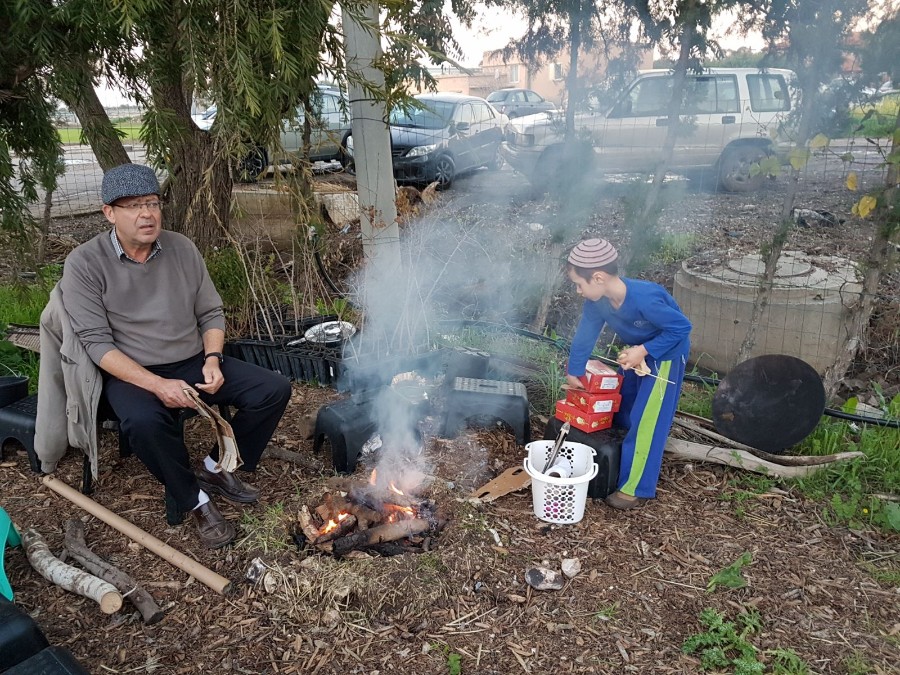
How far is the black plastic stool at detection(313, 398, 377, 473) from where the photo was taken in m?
3.25

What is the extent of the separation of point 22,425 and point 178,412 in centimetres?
103

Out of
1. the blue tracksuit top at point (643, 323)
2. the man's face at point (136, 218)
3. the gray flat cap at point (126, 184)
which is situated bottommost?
the blue tracksuit top at point (643, 323)

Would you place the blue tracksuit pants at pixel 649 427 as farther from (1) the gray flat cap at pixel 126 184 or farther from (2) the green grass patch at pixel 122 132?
(2) the green grass patch at pixel 122 132

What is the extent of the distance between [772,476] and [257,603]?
2529 millimetres

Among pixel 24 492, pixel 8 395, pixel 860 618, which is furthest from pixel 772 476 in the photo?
pixel 8 395

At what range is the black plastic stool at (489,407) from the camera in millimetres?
3588

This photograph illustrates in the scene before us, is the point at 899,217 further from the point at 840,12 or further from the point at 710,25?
the point at 710,25

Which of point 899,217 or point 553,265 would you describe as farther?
point 553,265

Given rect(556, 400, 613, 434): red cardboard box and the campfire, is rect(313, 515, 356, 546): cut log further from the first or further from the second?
rect(556, 400, 613, 434): red cardboard box

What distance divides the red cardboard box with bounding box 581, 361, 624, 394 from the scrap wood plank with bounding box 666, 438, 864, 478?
58 cm

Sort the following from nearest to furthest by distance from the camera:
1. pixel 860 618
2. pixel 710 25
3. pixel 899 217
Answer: pixel 860 618
pixel 899 217
pixel 710 25

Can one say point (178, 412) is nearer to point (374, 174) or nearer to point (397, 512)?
point (397, 512)

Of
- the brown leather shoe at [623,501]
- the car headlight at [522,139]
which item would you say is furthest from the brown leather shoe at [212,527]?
the car headlight at [522,139]

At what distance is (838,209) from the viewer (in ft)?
24.9
